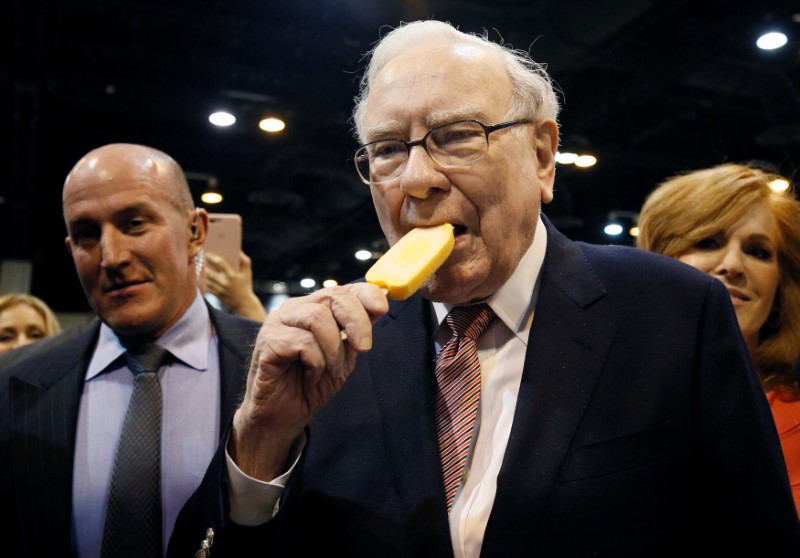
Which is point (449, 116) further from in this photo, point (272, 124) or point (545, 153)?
point (272, 124)

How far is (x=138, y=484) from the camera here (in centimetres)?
196

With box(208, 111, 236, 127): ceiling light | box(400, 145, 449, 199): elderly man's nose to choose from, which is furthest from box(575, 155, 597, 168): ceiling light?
box(400, 145, 449, 199): elderly man's nose

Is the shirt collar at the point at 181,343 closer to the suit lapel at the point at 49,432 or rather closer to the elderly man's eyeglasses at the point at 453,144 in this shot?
the suit lapel at the point at 49,432

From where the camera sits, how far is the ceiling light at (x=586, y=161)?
816 cm

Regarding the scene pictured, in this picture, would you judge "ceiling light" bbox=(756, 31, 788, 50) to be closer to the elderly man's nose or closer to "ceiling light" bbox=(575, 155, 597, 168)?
"ceiling light" bbox=(575, 155, 597, 168)

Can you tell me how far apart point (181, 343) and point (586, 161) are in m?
6.72

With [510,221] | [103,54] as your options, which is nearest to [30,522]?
[510,221]

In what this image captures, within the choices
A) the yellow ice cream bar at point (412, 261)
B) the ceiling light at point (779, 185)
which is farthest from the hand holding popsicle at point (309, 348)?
the ceiling light at point (779, 185)

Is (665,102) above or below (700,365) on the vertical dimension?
above

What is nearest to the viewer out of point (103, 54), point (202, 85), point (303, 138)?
point (103, 54)

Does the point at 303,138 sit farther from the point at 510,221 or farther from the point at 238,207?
the point at 510,221

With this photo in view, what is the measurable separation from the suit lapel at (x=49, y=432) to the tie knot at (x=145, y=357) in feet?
0.50

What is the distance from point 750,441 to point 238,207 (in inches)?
341

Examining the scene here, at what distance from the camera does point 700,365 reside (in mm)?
1480
